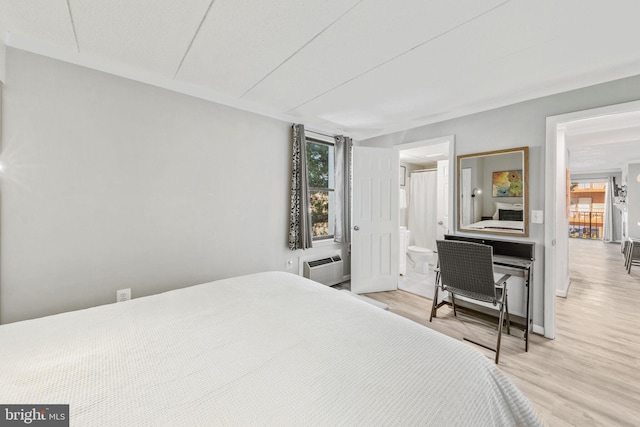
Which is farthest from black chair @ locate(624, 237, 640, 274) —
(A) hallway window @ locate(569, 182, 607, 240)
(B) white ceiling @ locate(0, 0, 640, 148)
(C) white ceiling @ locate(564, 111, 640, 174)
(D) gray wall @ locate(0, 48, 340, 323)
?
(D) gray wall @ locate(0, 48, 340, 323)

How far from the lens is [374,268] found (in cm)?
352

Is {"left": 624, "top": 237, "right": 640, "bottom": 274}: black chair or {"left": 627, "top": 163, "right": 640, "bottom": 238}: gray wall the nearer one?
{"left": 624, "top": 237, "right": 640, "bottom": 274}: black chair

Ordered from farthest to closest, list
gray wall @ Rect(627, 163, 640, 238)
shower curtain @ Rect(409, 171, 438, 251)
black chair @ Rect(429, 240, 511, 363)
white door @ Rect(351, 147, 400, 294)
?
gray wall @ Rect(627, 163, 640, 238) < shower curtain @ Rect(409, 171, 438, 251) < white door @ Rect(351, 147, 400, 294) < black chair @ Rect(429, 240, 511, 363)

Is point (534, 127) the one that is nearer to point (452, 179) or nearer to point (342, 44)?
point (452, 179)

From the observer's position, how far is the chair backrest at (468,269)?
2127mm

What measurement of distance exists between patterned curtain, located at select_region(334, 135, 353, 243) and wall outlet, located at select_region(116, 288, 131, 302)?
245 cm

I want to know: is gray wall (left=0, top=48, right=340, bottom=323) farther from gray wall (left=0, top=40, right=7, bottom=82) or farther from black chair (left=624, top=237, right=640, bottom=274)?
black chair (left=624, top=237, right=640, bottom=274)

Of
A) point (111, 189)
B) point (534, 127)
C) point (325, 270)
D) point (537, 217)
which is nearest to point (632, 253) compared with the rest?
point (537, 217)

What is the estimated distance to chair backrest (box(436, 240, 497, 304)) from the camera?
2.13 metres

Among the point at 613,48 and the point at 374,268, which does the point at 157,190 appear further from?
the point at 613,48

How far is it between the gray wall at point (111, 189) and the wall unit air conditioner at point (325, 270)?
0.82 meters

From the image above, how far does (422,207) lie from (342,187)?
2676 millimetres

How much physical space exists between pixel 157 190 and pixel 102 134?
21.8 inches

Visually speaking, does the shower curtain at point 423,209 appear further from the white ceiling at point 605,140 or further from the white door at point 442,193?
the white ceiling at point 605,140
